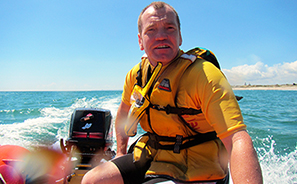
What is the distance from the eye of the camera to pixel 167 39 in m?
1.30

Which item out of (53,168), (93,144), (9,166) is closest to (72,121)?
(93,144)

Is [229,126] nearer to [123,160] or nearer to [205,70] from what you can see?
[205,70]

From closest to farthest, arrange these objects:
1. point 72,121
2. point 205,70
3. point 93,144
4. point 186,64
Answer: point 205,70, point 186,64, point 93,144, point 72,121

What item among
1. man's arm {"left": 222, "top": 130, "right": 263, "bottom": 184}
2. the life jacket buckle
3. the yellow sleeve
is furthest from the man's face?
man's arm {"left": 222, "top": 130, "right": 263, "bottom": 184}

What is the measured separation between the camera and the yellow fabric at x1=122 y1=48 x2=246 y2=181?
0.99 m

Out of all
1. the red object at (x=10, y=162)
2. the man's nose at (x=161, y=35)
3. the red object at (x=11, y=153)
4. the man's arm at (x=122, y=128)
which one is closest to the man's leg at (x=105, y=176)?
the man's arm at (x=122, y=128)

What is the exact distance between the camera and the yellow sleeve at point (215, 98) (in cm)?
95

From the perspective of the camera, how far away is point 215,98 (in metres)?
1.01

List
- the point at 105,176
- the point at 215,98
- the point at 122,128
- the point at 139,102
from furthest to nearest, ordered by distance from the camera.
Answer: the point at 122,128
the point at 139,102
the point at 105,176
the point at 215,98

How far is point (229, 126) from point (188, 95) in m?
0.31

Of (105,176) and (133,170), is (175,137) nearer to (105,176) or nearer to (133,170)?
(133,170)

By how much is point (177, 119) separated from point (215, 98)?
318 millimetres

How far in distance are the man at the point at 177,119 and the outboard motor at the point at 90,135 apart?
1.06 m

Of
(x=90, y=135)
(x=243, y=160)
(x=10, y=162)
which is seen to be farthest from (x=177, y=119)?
(x=90, y=135)
